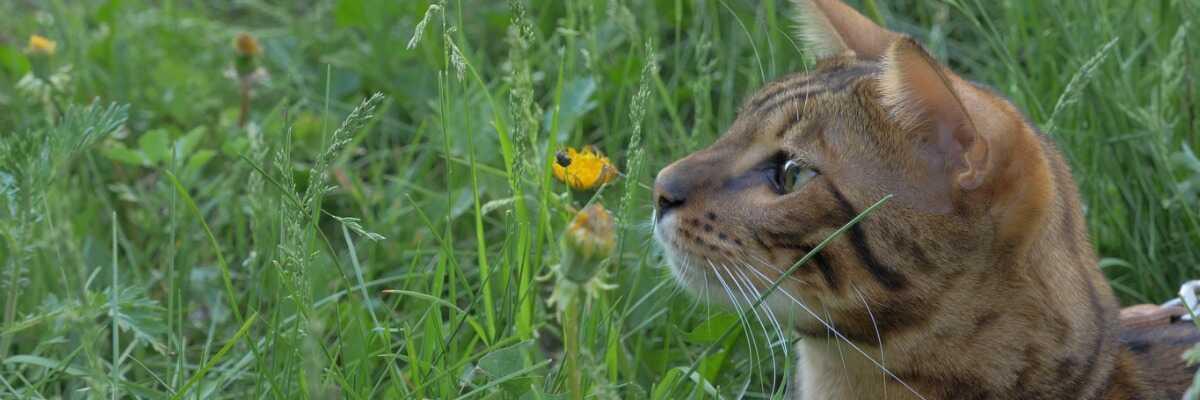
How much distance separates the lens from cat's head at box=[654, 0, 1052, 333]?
193 cm

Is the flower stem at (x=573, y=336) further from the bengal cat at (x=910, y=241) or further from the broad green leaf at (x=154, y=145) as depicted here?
the broad green leaf at (x=154, y=145)

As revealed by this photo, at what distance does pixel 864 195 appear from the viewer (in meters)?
2.02

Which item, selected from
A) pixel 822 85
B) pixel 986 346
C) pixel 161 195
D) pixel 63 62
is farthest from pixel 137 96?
pixel 986 346

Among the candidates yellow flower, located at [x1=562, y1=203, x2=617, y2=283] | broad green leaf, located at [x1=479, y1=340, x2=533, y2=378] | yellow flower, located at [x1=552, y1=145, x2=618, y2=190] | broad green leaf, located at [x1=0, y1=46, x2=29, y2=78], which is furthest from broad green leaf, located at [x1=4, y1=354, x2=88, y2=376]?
broad green leaf, located at [x1=0, y1=46, x2=29, y2=78]

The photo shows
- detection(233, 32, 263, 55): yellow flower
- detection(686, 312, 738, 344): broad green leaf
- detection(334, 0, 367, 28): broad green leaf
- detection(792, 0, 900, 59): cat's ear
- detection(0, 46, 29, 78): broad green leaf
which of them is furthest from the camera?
detection(334, 0, 367, 28): broad green leaf

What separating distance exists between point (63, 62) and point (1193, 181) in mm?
2612

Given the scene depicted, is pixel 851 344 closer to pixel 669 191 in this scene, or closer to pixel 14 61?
pixel 669 191

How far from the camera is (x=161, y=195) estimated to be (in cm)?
320

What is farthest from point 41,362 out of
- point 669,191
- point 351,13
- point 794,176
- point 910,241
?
point 351,13

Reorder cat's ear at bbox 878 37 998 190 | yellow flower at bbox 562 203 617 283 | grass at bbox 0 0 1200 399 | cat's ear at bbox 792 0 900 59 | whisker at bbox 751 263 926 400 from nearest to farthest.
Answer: yellow flower at bbox 562 203 617 283, cat's ear at bbox 878 37 998 190, whisker at bbox 751 263 926 400, grass at bbox 0 0 1200 399, cat's ear at bbox 792 0 900 59

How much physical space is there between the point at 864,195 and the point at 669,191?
280mm

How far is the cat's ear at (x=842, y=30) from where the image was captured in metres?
2.36

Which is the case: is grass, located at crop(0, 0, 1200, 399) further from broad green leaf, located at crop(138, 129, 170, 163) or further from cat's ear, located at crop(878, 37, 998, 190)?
cat's ear, located at crop(878, 37, 998, 190)

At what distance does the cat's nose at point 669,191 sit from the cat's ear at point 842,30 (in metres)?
0.41
